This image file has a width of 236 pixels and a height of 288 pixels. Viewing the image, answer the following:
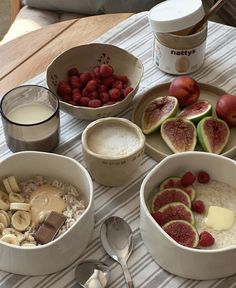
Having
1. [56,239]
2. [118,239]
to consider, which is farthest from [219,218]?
[56,239]

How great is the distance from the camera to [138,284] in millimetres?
934

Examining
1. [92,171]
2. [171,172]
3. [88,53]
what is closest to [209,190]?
[171,172]

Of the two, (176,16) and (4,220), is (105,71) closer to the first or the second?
(176,16)

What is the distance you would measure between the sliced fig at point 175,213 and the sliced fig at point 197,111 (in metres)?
0.27

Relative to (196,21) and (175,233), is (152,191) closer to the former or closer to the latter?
(175,233)

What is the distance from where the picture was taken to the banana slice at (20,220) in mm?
965

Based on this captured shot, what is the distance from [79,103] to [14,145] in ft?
0.60

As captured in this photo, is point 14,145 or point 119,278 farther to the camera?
point 14,145

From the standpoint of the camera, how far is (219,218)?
97 centimetres

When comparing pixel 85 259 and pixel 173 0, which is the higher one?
pixel 173 0

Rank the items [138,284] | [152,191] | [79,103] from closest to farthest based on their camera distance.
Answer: [138,284] < [152,191] < [79,103]

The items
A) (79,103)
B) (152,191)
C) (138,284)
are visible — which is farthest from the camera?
(79,103)

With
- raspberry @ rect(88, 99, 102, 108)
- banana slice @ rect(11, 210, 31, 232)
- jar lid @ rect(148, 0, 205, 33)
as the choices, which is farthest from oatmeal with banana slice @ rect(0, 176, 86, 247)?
jar lid @ rect(148, 0, 205, 33)

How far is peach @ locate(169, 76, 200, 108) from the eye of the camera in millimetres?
1239
